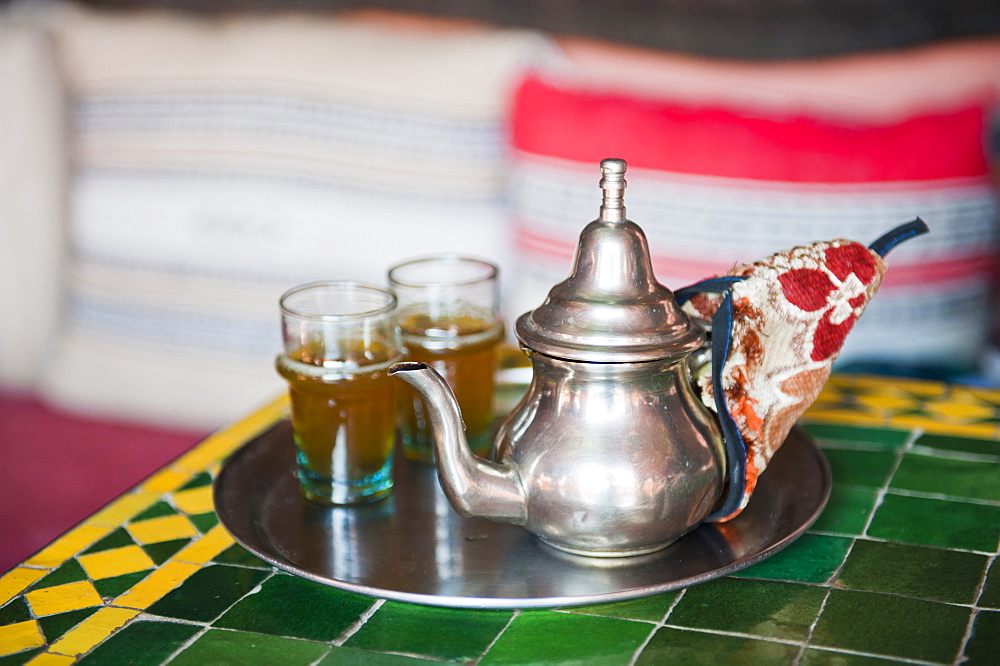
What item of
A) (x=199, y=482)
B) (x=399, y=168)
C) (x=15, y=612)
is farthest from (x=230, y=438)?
(x=399, y=168)

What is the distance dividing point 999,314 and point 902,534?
102 centimetres

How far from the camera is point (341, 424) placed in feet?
2.47

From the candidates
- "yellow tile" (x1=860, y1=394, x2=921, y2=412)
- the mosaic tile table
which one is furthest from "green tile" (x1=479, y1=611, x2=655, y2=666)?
"yellow tile" (x1=860, y1=394, x2=921, y2=412)

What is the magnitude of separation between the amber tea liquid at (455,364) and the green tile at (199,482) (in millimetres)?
159

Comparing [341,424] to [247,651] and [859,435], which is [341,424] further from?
[859,435]

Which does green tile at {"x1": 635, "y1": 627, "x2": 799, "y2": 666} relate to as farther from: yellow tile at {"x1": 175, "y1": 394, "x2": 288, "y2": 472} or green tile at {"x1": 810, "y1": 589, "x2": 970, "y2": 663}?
yellow tile at {"x1": 175, "y1": 394, "x2": 288, "y2": 472}

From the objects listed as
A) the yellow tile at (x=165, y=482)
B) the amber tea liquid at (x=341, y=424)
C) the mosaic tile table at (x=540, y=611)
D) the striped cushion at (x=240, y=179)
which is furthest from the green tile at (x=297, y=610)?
the striped cushion at (x=240, y=179)

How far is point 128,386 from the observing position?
1789mm

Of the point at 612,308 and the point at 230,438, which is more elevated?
the point at 612,308

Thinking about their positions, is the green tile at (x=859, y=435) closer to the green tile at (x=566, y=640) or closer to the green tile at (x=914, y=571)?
the green tile at (x=914, y=571)

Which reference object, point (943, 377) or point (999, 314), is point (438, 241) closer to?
point (943, 377)

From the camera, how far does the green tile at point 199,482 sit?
0.84 meters

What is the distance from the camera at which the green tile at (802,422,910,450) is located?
90cm

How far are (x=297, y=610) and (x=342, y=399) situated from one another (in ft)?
0.56
